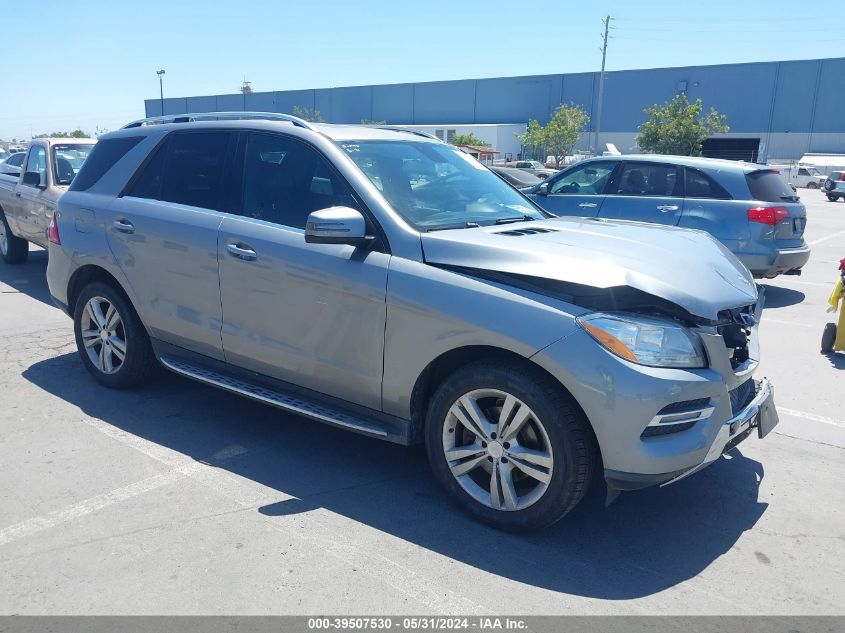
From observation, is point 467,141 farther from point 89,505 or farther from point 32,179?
point 89,505

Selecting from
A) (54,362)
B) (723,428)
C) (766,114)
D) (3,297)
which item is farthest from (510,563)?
(766,114)

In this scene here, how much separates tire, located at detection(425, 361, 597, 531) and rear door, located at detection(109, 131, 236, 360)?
1.72 m

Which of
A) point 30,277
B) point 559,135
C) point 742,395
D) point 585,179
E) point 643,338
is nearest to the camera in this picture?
point 643,338

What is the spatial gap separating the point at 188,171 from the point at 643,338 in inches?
126

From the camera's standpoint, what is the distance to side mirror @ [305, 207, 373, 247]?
3621 mm

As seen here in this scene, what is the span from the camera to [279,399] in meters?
4.15

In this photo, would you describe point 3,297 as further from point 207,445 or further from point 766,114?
point 766,114

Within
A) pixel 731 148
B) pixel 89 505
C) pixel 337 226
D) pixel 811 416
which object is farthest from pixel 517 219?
pixel 731 148

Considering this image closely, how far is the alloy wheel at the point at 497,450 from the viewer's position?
130 inches

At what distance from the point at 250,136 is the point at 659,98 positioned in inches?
2874

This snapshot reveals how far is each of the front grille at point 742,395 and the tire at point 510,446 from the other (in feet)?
2.47

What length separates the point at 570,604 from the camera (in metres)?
2.94

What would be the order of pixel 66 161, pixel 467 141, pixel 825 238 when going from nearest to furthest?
pixel 66 161 < pixel 825 238 < pixel 467 141

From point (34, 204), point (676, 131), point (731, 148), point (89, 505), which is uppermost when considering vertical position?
point (676, 131)
